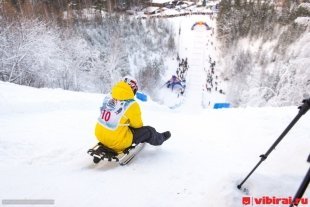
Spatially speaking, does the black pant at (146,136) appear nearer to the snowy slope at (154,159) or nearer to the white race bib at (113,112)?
the snowy slope at (154,159)

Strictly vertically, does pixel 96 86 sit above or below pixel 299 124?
below

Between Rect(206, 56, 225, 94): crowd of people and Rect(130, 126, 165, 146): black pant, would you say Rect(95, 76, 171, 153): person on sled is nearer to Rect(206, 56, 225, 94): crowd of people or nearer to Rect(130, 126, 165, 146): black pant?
Rect(130, 126, 165, 146): black pant

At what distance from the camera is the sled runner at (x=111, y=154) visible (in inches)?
204

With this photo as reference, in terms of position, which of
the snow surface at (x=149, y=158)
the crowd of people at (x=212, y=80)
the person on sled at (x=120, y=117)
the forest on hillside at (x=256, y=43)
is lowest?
the crowd of people at (x=212, y=80)

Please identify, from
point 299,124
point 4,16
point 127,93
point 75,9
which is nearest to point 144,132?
point 127,93

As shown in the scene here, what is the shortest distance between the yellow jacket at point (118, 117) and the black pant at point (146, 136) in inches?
7.8

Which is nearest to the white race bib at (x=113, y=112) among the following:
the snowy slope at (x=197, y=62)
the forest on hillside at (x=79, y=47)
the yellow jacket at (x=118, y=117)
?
the yellow jacket at (x=118, y=117)

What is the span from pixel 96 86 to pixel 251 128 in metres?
26.3

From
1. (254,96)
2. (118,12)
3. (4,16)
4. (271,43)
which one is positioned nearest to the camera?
(254,96)

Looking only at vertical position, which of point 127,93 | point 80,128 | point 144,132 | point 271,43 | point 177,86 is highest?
point 127,93

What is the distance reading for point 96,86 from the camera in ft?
106

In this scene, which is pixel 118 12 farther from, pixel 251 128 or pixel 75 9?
pixel 251 128

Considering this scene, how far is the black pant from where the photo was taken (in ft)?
18.2

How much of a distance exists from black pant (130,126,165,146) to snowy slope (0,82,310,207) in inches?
8.6
